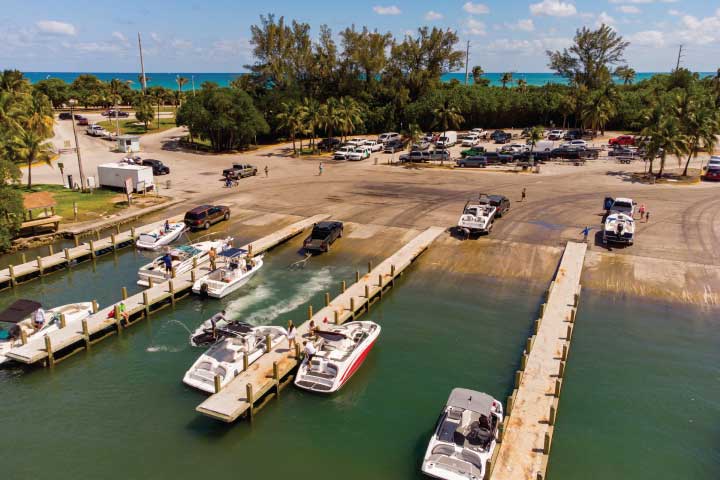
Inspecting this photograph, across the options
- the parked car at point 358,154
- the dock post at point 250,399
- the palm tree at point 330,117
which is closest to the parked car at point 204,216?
the dock post at point 250,399

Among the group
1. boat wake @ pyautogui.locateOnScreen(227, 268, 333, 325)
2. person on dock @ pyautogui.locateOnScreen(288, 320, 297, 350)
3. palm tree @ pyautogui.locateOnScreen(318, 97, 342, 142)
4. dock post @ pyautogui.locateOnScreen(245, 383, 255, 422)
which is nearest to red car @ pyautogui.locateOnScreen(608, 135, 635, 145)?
palm tree @ pyautogui.locateOnScreen(318, 97, 342, 142)

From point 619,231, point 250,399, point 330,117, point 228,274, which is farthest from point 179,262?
point 330,117

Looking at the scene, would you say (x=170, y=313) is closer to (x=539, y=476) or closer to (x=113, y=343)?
(x=113, y=343)

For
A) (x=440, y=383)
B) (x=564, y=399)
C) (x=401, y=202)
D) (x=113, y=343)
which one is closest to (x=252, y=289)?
(x=113, y=343)

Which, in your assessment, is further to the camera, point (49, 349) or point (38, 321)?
point (38, 321)

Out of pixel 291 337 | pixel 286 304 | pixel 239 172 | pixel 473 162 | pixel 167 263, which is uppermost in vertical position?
pixel 473 162

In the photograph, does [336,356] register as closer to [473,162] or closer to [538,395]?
[538,395]

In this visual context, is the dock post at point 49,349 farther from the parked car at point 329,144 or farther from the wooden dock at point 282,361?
the parked car at point 329,144
